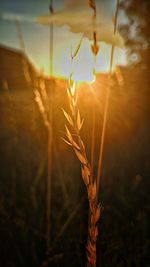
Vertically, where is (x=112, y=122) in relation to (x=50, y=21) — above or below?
below

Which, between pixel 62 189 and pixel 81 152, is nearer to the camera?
pixel 81 152

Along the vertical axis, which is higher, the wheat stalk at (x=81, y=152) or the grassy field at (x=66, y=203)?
the wheat stalk at (x=81, y=152)

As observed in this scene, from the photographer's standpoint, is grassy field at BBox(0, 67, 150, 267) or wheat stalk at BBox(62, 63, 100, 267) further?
grassy field at BBox(0, 67, 150, 267)

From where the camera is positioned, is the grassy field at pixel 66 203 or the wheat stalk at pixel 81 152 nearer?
the wheat stalk at pixel 81 152

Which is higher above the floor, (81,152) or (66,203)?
(81,152)

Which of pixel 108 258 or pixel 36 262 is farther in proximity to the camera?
pixel 36 262

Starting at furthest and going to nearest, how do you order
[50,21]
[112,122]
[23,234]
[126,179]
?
[112,122] < [126,179] < [23,234] < [50,21]

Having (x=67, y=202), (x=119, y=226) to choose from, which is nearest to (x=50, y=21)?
(x=67, y=202)

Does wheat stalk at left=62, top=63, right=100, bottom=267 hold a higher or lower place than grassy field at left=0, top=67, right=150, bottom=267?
higher

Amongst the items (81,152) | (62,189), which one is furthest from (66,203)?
(81,152)

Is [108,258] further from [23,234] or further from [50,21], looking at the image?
[50,21]

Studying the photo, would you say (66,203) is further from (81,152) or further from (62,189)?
(81,152)
